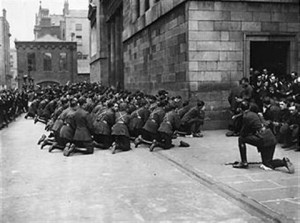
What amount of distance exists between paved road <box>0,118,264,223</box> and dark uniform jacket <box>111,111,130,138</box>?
708 millimetres

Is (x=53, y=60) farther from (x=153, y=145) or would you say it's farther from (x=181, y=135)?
A: (x=153, y=145)

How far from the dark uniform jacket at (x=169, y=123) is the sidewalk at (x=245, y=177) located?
1.92 feet

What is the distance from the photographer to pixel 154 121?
11.5 m

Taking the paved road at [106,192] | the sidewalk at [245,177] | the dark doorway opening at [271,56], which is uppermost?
the dark doorway opening at [271,56]

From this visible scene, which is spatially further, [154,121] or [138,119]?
[138,119]

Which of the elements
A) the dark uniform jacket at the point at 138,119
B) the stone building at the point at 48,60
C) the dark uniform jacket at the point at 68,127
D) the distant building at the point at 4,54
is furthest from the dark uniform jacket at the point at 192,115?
the stone building at the point at 48,60

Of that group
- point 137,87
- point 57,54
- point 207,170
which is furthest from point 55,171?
point 57,54

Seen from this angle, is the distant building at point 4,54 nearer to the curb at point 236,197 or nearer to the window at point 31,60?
the window at point 31,60

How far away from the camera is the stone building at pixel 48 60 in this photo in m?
58.5

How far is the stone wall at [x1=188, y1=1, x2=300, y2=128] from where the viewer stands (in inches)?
582

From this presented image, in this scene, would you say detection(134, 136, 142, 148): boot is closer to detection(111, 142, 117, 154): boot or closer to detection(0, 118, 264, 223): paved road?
detection(111, 142, 117, 154): boot

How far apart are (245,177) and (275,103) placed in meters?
4.64

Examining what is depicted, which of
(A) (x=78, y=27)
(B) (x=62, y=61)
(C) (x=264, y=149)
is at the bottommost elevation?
(C) (x=264, y=149)

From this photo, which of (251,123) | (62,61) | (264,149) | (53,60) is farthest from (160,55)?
(53,60)
